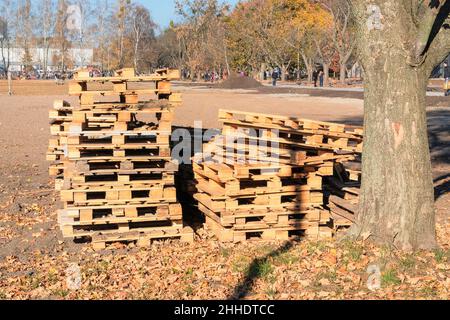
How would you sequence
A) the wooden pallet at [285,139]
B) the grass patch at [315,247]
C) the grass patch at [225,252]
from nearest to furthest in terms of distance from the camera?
the grass patch at [315,247] → the grass patch at [225,252] → the wooden pallet at [285,139]

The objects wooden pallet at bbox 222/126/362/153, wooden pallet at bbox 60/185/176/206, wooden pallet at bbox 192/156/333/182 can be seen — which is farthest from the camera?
wooden pallet at bbox 222/126/362/153

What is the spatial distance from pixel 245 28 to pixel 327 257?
243ft

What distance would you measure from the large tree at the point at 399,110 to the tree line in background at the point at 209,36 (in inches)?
2017

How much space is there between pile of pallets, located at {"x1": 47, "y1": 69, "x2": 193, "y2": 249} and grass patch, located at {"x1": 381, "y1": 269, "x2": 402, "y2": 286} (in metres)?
2.83

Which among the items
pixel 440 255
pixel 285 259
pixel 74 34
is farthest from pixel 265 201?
pixel 74 34

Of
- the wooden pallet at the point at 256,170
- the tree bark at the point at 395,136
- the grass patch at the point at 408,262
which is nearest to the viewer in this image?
the grass patch at the point at 408,262

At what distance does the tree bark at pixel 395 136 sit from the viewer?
284 inches

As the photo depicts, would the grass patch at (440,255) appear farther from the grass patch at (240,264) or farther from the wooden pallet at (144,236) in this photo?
the wooden pallet at (144,236)

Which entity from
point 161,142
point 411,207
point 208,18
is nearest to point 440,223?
point 411,207

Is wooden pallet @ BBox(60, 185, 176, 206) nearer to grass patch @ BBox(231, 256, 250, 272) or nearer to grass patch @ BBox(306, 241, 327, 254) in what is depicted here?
grass patch @ BBox(231, 256, 250, 272)

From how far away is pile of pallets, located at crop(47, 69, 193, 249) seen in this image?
839 cm

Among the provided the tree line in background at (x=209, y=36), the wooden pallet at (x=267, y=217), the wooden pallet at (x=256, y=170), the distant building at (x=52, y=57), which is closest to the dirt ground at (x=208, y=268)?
the wooden pallet at (x=267, y=217)

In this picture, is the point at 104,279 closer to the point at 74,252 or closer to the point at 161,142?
the point at 74,252

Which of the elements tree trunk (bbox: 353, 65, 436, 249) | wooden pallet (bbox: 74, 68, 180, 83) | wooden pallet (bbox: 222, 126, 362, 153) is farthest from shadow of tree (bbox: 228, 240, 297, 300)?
wooden pallet (bbox: 74, 68, 180, 83)
